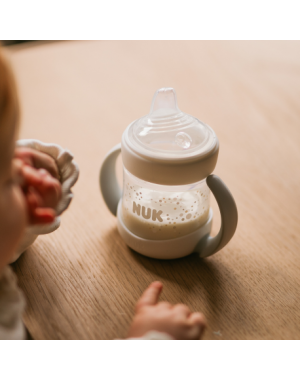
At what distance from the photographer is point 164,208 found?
453mm

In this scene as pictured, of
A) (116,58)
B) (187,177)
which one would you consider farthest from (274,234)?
(116,58)

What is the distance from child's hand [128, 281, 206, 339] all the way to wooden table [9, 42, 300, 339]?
0.12 feet

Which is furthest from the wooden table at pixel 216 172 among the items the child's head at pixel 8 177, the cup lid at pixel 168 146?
the cup lid at pixel 168 146

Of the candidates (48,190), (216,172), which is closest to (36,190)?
(48,190)

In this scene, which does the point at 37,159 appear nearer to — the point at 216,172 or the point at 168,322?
the point at 168,322

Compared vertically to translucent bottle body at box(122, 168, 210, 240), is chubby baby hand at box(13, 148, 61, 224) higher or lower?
higher

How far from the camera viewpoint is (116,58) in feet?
3.16

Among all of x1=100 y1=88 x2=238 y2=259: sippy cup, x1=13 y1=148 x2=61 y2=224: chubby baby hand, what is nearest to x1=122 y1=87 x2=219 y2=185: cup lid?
x1=100 y1=88 x2=238 y2=259: sippy cup

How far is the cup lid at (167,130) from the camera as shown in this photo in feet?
→ 1.40

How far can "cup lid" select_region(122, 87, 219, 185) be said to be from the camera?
15.6 inches

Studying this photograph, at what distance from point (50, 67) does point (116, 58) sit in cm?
17

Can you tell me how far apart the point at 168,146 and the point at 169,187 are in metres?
0.05

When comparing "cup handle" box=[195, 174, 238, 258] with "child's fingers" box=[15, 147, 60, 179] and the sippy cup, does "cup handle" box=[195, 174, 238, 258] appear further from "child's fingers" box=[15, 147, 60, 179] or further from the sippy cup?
"child's fingers" box=[15, 147, 60, 179]

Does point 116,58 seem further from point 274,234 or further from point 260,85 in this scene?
point 274,234
